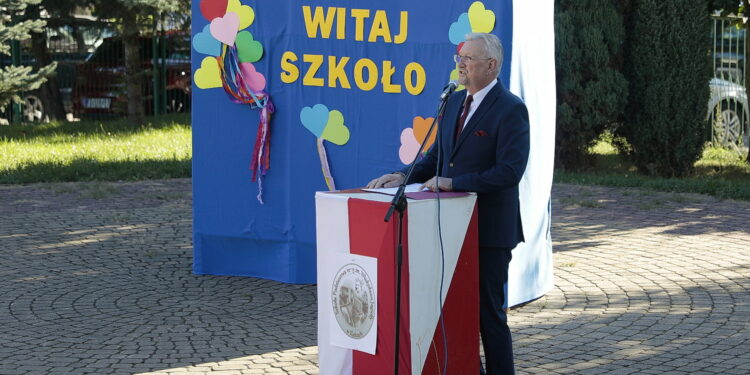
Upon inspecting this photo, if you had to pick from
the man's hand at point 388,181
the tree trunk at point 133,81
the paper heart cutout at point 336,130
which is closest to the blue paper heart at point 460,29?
the paper heart cutout at point 336,130

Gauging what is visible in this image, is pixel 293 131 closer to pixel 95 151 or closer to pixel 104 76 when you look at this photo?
pixel 95 151

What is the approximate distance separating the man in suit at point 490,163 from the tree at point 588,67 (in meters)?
9.42

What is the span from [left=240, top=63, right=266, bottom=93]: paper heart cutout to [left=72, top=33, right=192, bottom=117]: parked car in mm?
14165

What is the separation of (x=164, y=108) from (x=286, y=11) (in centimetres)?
1527

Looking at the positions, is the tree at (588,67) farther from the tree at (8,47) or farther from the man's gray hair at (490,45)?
the man's gray hair at (490,45)

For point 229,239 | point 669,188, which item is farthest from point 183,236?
point 669,188

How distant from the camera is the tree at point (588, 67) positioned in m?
14.5

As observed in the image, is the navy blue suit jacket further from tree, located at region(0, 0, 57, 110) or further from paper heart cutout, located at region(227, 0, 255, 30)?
tree, located at region(0, 0, 57, 110)

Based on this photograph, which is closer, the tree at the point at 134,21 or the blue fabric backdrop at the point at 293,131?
the blue fabric backdrop at the point at 293,131

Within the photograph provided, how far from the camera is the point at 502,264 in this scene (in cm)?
543

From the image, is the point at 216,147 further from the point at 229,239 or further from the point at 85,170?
the point at 85,170

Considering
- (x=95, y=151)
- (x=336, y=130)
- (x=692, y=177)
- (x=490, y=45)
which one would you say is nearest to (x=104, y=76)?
(x=95, y=151)

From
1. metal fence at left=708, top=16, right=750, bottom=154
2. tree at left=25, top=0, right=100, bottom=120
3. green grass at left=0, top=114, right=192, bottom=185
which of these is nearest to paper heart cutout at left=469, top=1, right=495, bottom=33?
green grass at left=0, top=114, right=192, bottom=185

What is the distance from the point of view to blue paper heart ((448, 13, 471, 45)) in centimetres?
722
